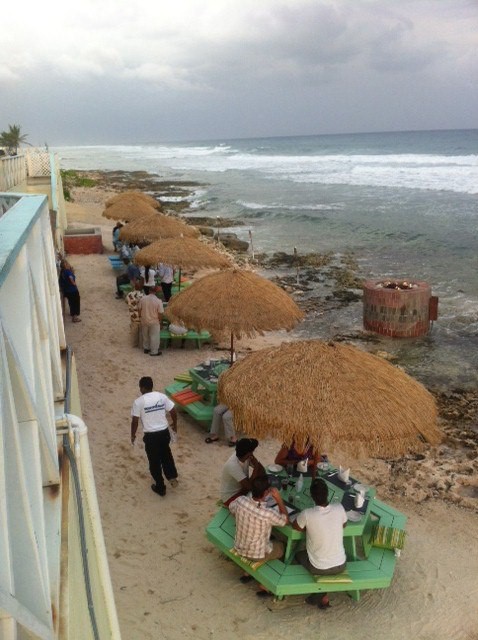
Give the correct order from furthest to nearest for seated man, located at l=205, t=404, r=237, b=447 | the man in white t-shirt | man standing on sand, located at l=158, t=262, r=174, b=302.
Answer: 1. man standing on sand, located at l=158, t=262, r=174, b=302
2. seated man, located at l=205, t=404, r=237, b=447
3. the man in white t-shirt

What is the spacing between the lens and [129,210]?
15.5m

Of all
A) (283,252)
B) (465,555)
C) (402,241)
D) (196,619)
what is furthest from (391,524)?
(402,241)

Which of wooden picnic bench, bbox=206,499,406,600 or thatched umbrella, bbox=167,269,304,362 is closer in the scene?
wooden picnic bench, bbox=206,499,406,600

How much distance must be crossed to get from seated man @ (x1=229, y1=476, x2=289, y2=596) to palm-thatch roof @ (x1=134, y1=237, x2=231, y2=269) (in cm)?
645

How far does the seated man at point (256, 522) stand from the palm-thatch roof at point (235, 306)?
3.25m

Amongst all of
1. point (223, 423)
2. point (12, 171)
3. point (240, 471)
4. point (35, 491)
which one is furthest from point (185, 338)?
point (35, 491)

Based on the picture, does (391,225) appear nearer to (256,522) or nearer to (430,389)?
(430,389)

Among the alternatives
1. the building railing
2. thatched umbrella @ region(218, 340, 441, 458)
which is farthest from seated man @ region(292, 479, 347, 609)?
the building railing

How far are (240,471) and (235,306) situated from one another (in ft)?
9.68

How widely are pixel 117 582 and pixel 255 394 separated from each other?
189cm

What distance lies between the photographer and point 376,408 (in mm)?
4207

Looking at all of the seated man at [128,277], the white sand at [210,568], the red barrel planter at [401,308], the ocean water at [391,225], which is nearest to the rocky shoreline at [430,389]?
the white sand at [210,568]

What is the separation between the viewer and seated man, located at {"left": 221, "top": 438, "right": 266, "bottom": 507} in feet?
15.5

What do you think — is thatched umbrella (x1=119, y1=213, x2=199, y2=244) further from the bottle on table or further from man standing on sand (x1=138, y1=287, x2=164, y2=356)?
the bottle on table
